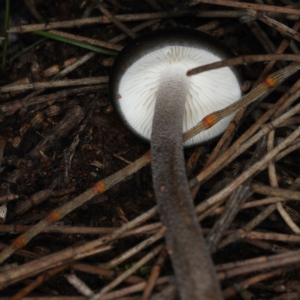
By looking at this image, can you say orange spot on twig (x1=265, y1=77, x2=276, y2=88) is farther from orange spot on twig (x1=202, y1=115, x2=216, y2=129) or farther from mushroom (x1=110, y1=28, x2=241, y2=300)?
orange spot on twig (x1=202, y1=115, x2=216, y2=129)

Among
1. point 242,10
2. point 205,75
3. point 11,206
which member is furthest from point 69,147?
point 242,10

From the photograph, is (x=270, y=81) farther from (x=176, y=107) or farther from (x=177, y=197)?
(x=177, y=197)

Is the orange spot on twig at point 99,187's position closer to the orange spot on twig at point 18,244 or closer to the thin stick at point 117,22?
the orange spot on twig at point 18,244

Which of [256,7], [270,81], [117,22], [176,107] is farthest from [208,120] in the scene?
[117,22]

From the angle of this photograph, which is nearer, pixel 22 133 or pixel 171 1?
pixel 22 133

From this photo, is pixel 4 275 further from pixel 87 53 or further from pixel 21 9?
pixel 21 9

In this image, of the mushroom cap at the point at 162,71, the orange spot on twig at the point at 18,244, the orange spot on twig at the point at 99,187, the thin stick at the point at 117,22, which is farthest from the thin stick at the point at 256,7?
the orange spot on twig at the point at 18,244

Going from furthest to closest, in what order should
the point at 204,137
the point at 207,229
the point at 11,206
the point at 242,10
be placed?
the point at 242,10 → the point at 204,137 → the point at 11,206 → the point at 207,229
